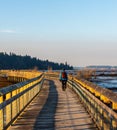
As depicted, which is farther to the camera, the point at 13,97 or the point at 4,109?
the point at 13,97

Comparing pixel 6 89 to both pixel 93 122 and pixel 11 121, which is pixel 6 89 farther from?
pixel 93 122

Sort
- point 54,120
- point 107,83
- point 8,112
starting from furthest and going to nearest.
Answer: point 107,83 → point 54,120 → point 8,112

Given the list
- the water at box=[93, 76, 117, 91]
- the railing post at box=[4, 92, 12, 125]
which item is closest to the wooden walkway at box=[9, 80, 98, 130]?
the railing post at box=[4, 92, 12, 125]

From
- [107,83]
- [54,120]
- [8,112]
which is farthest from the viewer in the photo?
[107,83]

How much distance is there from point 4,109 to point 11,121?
169cm

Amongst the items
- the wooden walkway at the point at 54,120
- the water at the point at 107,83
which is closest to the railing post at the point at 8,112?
the wooden walkway at the point at 54,120

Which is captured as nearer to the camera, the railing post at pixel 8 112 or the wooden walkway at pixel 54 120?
the railing post at pixel 8 112

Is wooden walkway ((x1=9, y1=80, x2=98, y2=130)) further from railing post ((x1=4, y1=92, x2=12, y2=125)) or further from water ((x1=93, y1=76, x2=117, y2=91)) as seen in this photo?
water ((x1=93, y1=76, x2=117, y2=91))

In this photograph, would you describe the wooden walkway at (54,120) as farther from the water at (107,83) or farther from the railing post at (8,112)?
the water at (107,83)

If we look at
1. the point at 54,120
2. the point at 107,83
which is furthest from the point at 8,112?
the point at 107,83

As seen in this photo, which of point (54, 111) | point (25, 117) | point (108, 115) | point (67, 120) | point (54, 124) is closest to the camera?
point (108, 115)

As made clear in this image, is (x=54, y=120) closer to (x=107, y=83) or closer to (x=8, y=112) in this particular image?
(x=8, y=112)

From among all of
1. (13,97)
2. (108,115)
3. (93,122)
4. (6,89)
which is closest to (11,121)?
(13,97)

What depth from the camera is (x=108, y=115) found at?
381 inches
